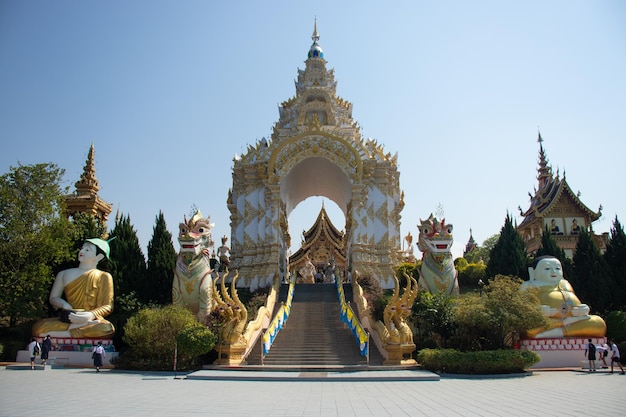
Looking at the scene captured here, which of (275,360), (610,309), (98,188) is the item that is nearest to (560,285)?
(610,309)

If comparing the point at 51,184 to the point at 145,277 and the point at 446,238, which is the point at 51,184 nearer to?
the point at 145,277

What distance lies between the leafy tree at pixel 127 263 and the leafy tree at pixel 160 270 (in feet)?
1.00

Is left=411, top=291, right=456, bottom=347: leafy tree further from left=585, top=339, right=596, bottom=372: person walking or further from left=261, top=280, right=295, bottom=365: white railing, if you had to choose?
Answer: left=261, top=280, right=295, bottom=365: white railing

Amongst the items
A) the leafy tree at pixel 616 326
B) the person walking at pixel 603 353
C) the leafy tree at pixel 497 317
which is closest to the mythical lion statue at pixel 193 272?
the leafy tree at pixel 497 317

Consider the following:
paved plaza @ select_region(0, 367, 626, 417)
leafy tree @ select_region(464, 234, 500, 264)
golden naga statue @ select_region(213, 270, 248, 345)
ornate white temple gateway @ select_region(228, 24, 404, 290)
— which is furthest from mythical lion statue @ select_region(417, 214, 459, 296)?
leafy tree @ select_region(464, 234, 500, 264)

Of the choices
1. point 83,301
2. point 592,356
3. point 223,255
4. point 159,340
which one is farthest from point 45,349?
point 592,356

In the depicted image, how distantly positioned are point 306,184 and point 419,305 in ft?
59.7

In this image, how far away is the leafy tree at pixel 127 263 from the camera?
2117cm

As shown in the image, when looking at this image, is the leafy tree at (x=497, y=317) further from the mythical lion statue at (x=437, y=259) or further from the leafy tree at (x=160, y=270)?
the leafy tree at (x=160, y=270)

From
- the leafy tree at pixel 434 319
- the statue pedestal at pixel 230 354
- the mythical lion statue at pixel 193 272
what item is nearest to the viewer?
the statue pedestal at pixel 230 354

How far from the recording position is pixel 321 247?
147 feet

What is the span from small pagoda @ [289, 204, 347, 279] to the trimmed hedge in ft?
98.6

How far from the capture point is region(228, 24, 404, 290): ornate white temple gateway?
90.3ft

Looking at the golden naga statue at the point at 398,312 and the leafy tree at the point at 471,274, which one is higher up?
the leafy tree at the point at 471,274
